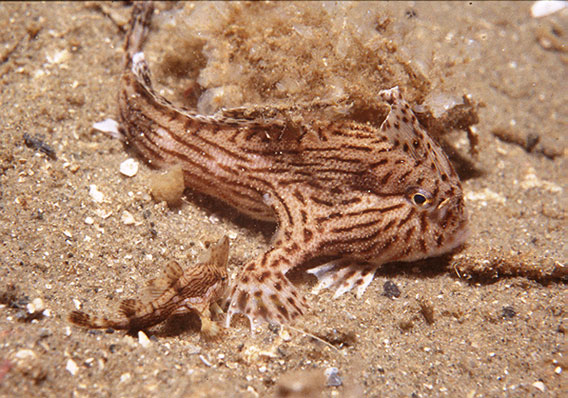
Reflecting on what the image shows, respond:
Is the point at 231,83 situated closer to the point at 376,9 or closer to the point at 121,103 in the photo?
the point at 121,103

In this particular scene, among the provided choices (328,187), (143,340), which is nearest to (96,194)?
(143,340)

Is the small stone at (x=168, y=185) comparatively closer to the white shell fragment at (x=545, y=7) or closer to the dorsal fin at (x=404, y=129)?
the dorsal fin at (x=404, y=129)

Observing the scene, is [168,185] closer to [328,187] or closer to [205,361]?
[328,187]

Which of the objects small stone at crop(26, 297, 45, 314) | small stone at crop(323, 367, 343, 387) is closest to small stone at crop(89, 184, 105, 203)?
small stone at crop(26, 297, 45, 314)

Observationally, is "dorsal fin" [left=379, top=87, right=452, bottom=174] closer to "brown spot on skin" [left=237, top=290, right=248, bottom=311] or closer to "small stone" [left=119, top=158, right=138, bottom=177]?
"brown spot on skin" [left=237, top=290, right=248, bottom=311]

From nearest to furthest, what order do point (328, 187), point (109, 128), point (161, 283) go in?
1. point (161, 283)
2. point (328, 187)
3. point (109, 128)

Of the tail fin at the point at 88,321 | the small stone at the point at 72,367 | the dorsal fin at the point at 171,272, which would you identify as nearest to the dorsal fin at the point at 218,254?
the dorsal fin at the point at 171,272

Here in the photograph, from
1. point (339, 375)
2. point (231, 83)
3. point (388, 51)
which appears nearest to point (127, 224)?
point (231, 83)
